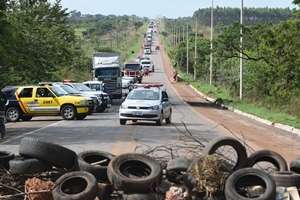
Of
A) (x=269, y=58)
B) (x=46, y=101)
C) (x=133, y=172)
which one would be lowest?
(x=46, y=101)

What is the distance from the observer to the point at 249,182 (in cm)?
984

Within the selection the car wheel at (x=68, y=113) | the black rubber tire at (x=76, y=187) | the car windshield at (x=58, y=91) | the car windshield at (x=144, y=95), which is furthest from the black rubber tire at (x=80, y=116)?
the black rubber tire at (x=76, y=187)

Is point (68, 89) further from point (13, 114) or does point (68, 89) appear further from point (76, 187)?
point (76, 187)

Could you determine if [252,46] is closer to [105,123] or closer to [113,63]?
Result: [113,63]

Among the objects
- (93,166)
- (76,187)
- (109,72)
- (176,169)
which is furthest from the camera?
(109,72)

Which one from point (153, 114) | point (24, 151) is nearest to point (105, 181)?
point (24, 151)

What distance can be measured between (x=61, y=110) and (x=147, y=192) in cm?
2511

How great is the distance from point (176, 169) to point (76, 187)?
4.89 feet

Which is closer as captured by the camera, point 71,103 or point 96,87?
point 71,103

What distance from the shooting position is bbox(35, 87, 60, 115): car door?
3394 centimetres

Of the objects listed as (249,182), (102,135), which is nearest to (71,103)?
(102,135)

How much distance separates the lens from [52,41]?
60812mm

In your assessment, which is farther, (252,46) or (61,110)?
(252,46)

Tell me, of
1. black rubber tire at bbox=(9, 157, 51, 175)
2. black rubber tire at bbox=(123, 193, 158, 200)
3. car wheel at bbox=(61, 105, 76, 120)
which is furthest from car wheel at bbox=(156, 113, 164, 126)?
black rubber tire at bbox=(123, 193, 158, 200)
